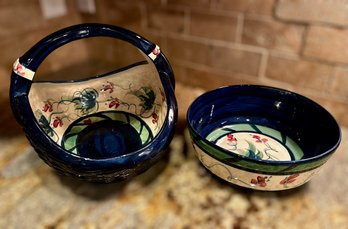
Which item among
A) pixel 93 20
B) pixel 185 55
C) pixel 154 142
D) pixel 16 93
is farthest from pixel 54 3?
Answer: pixel 154 142

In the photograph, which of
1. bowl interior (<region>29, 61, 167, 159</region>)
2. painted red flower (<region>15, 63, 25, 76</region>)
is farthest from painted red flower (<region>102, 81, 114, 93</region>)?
painted red flower (<region>15, 63, 25, 76</region>)

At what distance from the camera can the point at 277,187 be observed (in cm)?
49

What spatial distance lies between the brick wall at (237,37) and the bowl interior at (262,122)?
15cm

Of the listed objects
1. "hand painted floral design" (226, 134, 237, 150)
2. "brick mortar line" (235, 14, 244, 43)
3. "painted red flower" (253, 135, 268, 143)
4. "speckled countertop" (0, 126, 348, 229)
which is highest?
"brick mortar line" (235, 14, 244, 43)

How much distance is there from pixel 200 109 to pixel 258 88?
136 mm

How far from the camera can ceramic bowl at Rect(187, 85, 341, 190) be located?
1.69 feet

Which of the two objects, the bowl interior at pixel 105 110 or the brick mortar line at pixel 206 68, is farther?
the brick mortar line at pixel 206 68

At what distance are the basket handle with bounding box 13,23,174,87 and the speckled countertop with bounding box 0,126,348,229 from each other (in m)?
0.20

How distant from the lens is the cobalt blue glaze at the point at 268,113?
1.94ft

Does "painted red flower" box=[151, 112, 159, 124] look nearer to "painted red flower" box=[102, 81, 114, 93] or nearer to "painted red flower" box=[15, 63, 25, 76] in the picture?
"painted red flower" box=[102, 81, 114, 93]

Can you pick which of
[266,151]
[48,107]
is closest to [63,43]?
[48,107]

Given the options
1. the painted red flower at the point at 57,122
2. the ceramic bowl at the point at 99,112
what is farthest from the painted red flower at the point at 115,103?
the painted red flower at the point at 57,122

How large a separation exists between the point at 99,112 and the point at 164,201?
256mm

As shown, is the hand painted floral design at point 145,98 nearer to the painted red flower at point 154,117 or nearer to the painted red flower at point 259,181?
the painted red flower at point 154,117
